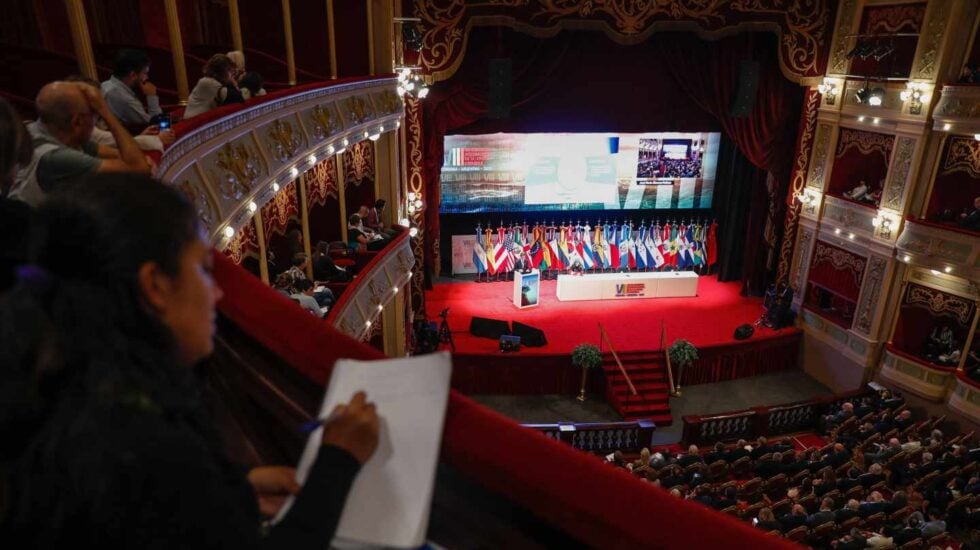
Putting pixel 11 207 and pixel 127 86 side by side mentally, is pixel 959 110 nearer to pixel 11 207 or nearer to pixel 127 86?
pixel 127 86

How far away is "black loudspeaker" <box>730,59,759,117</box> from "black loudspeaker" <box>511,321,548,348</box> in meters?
6.09

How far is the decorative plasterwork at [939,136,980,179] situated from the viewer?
10.1m

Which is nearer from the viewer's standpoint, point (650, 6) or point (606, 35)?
point (650, 6)

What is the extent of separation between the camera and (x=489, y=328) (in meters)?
11.8

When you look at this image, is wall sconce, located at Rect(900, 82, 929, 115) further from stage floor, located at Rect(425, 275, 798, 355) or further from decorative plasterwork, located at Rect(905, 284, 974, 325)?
stage floor, located at Rect(425, 275, 798, 355)

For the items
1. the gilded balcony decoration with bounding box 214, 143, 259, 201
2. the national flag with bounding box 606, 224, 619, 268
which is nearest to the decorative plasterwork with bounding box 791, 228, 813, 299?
the national flag with bounding box 606, 224, 619, 268

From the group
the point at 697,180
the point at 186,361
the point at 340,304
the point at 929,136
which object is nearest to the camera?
the point at 186,361

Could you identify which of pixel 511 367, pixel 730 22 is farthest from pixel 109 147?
pixel 730 22

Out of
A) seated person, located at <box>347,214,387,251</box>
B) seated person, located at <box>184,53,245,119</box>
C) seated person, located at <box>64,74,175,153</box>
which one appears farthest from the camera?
seated person, located at <box>347,214,387,251</box>

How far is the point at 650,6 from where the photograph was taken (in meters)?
11.3

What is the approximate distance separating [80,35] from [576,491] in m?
4.62

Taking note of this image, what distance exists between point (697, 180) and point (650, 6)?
5.05m

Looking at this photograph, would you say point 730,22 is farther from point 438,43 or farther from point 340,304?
point 340,304

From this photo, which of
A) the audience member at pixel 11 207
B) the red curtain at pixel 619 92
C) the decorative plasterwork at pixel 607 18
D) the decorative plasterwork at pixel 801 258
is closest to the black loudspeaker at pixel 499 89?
the red curtain at pixel 619 92
